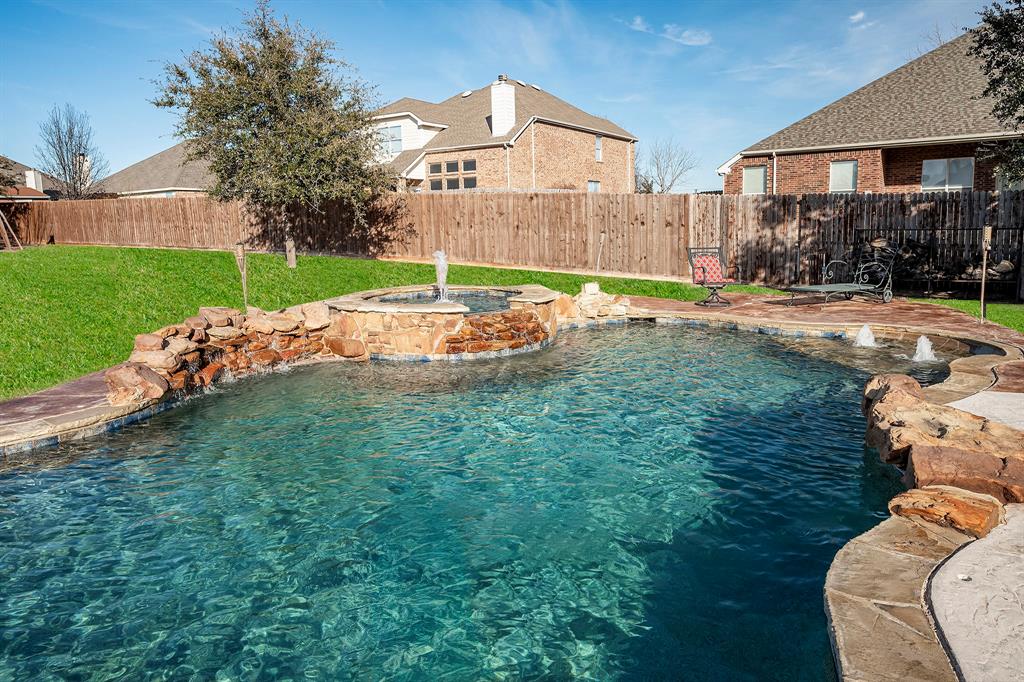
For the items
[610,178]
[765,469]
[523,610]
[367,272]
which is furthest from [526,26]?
[523,610]

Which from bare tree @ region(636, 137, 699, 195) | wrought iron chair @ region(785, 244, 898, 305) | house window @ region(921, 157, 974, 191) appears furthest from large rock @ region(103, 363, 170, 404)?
bare tree @ region(636, 137, 699, 195)

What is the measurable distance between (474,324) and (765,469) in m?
5.48

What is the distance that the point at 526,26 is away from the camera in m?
28.7

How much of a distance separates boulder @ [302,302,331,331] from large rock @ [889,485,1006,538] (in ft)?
27.6

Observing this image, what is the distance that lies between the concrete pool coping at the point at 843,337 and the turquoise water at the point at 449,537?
35cm

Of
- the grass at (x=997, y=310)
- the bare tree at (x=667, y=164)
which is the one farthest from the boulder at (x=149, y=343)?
the bare tree at (x=667, y=164)

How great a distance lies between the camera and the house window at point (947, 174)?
2031cm

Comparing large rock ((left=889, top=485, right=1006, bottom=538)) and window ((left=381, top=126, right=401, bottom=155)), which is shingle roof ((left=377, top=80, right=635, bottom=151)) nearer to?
window ((left=381, top=126, right=401, bottom=155))

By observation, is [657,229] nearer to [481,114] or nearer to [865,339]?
[865,339]

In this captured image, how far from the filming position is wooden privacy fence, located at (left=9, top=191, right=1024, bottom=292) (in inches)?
586

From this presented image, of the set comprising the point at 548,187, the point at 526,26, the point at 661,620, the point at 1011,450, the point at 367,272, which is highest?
the point at 526,26

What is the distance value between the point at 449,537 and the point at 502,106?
29221 millimetres

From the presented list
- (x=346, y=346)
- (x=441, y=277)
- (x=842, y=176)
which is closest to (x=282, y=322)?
(x=346, y=346)

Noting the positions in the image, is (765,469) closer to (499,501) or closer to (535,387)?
(499,501)
